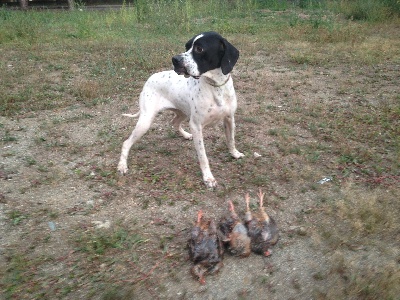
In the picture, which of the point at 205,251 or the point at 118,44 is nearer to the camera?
the point at 205,251

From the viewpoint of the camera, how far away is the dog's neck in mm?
3199

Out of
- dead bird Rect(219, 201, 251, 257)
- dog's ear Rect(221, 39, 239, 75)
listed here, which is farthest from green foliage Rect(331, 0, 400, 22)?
dead bird Rect(219, 201, 251, 257)

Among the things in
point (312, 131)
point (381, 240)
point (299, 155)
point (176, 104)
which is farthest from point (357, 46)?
point (381, 240)

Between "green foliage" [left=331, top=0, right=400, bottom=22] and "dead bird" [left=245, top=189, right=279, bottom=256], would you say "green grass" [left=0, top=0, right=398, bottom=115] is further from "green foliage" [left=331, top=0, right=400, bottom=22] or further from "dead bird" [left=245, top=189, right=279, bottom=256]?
"dead bird" [left=245, top=189, right=279, bottom=256]

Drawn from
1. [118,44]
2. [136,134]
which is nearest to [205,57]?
[136,134]

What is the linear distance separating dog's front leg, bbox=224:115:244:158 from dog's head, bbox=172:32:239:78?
0.57 m

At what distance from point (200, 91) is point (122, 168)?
1065 mm

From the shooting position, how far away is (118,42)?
8.56m

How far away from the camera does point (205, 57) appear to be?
310 centimetres

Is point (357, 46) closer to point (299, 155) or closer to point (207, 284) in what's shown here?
Result: point (299, 155)

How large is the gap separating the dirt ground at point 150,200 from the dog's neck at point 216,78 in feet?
2.87

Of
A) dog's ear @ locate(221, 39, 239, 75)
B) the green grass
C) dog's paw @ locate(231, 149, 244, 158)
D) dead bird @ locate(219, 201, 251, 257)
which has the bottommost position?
dog's paw @ locate(231, 149, 244, 158)

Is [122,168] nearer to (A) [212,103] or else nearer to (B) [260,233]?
(A) [212,103]

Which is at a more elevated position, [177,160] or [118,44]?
[118,44]
